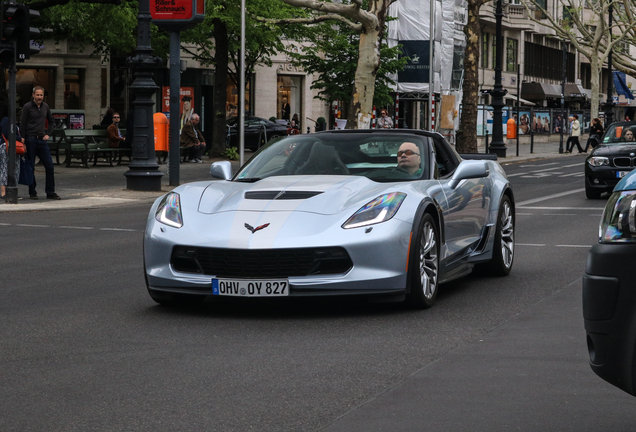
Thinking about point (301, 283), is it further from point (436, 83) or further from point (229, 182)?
point (436, 83)

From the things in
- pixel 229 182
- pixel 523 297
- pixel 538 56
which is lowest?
pixel 523 297

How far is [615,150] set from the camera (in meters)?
20.6

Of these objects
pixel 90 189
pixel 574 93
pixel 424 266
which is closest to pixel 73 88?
pixel 90 189

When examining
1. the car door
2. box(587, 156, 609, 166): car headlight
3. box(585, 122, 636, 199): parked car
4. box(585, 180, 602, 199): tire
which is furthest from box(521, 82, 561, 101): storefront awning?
the car door

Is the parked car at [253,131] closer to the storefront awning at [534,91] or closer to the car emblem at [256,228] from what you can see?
the car emblem at [256,228]

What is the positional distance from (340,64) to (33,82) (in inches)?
450

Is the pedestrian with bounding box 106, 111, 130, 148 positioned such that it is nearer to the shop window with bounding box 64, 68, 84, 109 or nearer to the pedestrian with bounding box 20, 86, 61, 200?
the pedestrian with bounding box 20, 86, 61, 200

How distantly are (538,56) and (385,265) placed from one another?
78.5 metres

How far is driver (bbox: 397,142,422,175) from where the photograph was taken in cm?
872

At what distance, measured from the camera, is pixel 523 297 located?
8.77 meters

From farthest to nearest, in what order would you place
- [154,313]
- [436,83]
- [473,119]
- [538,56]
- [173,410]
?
[538,56] < [436,83] < [473,119] < [154,313] < [173,410]

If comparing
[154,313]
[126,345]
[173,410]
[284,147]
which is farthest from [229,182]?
[173,410]

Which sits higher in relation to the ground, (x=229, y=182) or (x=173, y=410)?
(x=229, y=182)

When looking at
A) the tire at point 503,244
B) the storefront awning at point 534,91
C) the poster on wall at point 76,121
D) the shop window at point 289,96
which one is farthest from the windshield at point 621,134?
the storefront awning at point 534,91
